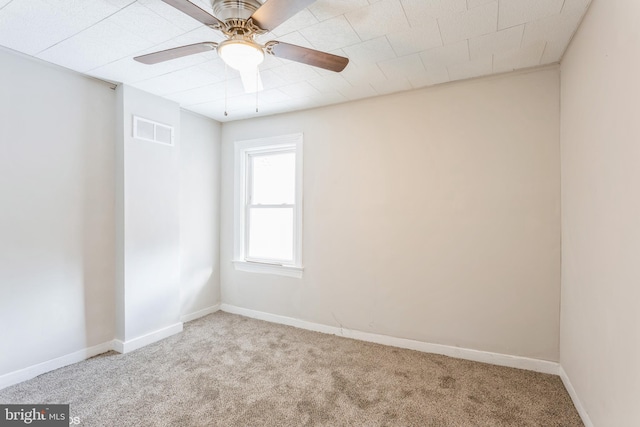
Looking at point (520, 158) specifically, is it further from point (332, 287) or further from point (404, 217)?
point (332, 287)

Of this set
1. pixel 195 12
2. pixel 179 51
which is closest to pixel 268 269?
pixel 179 51

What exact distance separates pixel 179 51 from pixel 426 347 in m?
3.01

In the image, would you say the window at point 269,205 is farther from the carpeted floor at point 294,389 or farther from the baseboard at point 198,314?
the carpeted floor at point 294,389

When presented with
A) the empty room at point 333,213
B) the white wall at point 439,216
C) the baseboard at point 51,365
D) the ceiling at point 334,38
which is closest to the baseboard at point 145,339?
the empty room at point 333,213

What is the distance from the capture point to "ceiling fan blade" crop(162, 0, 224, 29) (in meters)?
1.30

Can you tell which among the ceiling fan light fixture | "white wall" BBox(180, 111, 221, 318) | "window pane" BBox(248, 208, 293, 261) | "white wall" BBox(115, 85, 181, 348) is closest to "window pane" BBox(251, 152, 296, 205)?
"window pane" BBox(248, 208, 293, 261)

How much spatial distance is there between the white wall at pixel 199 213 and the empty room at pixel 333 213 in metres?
0.03

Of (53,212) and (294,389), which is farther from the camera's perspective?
(53,212)

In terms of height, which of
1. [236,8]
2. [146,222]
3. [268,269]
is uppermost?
[236,8]

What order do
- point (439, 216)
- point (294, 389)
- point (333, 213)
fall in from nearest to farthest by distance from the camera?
point (294, 389), point (439, 216), point (333, 213)

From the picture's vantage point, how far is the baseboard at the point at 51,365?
2.24 metres

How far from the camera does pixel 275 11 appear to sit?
1363 millimetres

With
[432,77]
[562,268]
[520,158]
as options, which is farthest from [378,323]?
[432,77]

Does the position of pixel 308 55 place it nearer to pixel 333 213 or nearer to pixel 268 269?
pixel 333 213
